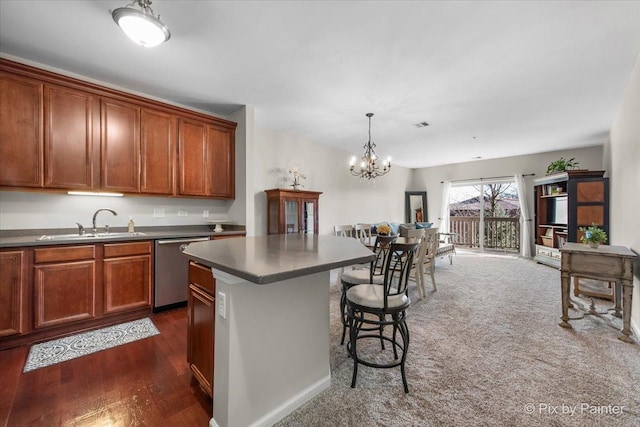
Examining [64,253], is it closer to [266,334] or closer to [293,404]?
[266,334]

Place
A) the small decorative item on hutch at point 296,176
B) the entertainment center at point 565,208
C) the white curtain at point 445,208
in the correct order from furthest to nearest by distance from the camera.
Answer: the white curtain at point 445,208
the small decorative item on hutch at point 296,176
the entertainment center at point 565,208

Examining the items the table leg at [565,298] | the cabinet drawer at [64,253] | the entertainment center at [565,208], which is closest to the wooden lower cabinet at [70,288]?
the cabinet drawer at [64,253]

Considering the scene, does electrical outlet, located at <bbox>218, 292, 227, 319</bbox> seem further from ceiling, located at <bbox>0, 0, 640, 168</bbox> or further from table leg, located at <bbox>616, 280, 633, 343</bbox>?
table leg, located at <bbox>616, 280, 633, 343</bbox>

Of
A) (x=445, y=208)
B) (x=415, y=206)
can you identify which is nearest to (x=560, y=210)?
(x=445, y=208)

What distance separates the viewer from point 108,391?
68.9 inches

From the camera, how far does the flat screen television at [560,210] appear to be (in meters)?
5.73

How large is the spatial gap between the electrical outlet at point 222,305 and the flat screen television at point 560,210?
A: 7.11 meters

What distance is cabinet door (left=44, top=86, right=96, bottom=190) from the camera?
2619mm

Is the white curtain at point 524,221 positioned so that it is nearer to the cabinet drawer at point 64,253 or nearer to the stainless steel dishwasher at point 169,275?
the stainless steel dishwasher at point 169,275

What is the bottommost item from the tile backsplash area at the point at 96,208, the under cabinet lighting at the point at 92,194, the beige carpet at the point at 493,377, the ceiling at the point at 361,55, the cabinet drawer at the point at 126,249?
the beige carpet at the point at 493,377

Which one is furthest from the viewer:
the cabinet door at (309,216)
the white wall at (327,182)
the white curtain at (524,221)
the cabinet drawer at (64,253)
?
Result: the white curtain at (524,221)

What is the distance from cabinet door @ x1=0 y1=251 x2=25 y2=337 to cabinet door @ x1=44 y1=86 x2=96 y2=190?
76 centimetres

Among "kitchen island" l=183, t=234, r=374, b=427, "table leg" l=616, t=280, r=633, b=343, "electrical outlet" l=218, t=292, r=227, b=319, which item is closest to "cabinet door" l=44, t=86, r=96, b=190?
"kitchen island" l=183, t=234, r=374, b=427

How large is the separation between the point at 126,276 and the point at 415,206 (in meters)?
7.77
